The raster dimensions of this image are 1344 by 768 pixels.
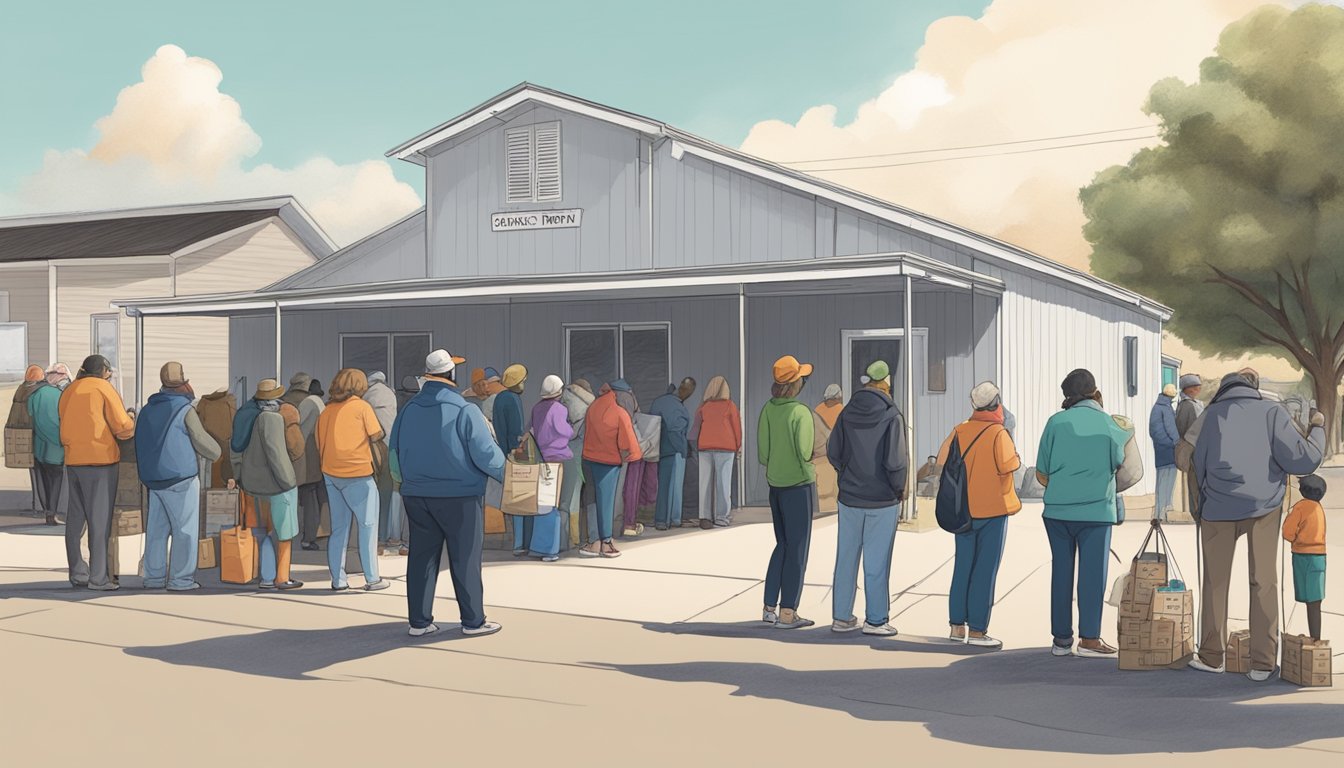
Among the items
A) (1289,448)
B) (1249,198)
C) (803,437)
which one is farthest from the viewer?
(1249,198)

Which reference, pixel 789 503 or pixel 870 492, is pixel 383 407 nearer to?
pixel 789 503

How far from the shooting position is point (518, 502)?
430 inches

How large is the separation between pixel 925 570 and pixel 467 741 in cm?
600

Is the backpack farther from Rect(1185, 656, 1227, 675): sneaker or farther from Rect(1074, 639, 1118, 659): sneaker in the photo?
Rect(1185, 656, 1227, 675): sneaker

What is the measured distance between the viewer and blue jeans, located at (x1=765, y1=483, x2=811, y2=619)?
8.34 meters

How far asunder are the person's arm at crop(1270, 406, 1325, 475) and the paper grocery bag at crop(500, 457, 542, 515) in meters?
5.97

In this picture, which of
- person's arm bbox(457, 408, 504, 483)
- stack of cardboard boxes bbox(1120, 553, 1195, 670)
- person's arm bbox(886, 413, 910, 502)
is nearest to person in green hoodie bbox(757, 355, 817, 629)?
person's arm bbox(886, 413, 910, 502)

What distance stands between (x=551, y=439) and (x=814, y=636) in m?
3.77

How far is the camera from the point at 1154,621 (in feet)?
23.1

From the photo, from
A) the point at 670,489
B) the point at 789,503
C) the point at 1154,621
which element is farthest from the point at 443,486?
the point at 670,489

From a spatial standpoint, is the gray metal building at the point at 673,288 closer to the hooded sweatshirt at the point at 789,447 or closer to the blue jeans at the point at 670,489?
the blue jeans at the point at 670,489

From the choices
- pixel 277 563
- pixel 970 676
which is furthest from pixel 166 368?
pixel 970 676

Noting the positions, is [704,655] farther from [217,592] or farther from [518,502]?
[217,592]

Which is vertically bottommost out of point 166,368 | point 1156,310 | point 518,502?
point 518,502
